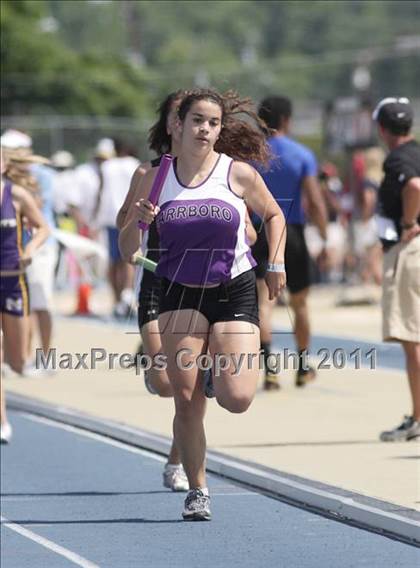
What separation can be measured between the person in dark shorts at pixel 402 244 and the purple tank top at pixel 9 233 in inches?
110

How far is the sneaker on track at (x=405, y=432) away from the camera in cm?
1112

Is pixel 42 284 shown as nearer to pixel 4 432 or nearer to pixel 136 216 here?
pixel 4 432

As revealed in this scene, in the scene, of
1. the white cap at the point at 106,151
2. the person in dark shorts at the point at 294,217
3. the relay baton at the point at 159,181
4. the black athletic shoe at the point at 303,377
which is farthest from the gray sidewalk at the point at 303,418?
the white cap at the point at 106,151

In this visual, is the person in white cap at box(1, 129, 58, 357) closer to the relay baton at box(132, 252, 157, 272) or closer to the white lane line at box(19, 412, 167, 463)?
the white lane line at box(19, 412, 167, 463)

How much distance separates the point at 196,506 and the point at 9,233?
4.24 m

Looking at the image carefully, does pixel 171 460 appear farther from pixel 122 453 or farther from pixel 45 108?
pixel 45 108

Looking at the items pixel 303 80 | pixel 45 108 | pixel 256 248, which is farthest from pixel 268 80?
pixel 256 248

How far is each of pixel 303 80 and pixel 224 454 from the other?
78.0m

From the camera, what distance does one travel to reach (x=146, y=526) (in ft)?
29.3

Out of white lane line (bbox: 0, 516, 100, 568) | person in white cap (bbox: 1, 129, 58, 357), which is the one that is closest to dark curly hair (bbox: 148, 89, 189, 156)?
white lane line (bbox: 0, 516, 100, 568)

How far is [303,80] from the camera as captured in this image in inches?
3457

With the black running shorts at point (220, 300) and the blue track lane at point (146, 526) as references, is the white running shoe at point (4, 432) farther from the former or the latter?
the black running shorts at point (220, 300)

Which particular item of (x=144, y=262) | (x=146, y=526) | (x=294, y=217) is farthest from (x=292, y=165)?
(x=146, y=526)

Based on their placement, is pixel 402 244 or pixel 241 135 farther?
pixel 402 244
